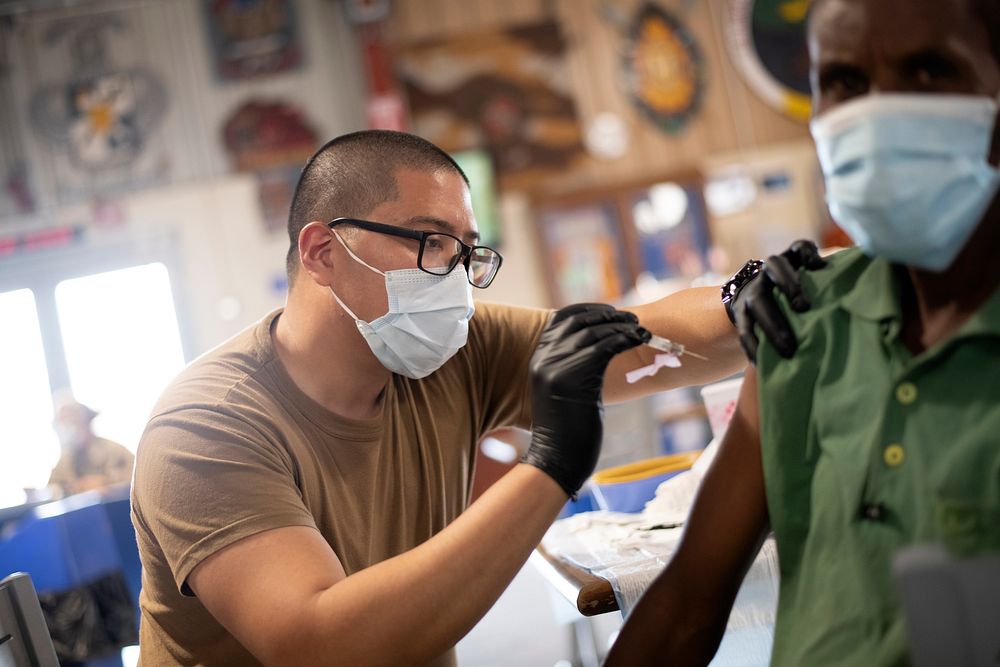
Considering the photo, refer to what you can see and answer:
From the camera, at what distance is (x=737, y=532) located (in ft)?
3.83

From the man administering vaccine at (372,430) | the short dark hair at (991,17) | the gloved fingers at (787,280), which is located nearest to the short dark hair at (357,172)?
the man administering vaccine at (372,430)

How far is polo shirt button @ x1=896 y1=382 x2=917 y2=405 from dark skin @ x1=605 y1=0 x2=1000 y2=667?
0.07 metres

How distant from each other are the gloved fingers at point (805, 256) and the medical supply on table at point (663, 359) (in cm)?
42

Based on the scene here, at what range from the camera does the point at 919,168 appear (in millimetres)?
933

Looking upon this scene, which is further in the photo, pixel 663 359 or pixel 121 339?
pixel 121 339

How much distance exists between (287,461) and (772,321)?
844 millimetres

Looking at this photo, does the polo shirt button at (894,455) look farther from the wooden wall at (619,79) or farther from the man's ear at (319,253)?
the wooden wall at (619,79)

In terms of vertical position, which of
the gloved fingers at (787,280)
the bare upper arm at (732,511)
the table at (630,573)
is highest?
the gloved fingers at (787,280)

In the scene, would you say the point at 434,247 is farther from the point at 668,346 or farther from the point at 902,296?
the point at 902,296

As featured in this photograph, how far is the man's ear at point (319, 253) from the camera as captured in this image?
1833 millimetres

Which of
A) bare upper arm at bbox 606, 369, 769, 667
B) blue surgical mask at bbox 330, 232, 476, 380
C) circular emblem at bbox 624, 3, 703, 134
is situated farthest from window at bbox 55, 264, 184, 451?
bare upper arm at bbox 606, 369, 769, 667

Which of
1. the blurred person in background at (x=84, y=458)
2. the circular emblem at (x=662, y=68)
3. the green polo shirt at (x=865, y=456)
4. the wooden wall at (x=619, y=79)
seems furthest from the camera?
the circular emblem at (x=662, y=68)

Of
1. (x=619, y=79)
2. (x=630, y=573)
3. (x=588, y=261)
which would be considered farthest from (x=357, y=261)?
(x=619, y=79)

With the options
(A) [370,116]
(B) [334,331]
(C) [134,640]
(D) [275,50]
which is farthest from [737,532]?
(D) [275,50]
